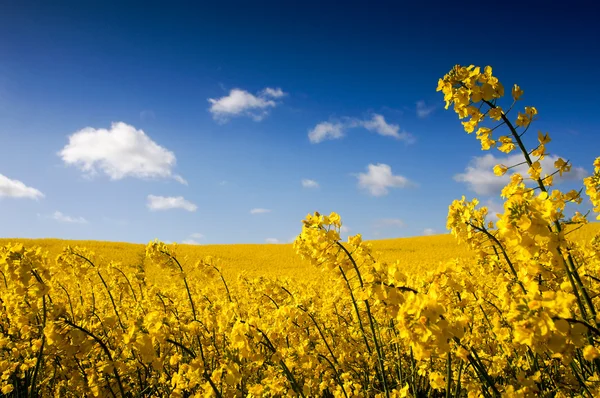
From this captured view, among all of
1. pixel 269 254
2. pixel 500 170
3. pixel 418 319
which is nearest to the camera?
pixel 418 319

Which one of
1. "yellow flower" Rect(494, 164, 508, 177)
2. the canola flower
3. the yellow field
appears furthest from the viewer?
the yellow field

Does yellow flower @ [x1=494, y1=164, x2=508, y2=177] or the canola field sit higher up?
yellow flower @ [x1=494, y1=164, x2=508, y2=177]

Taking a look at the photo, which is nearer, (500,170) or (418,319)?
(418,319)

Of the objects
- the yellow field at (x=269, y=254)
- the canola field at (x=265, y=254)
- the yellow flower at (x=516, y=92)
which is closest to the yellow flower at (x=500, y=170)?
the yellow flower at (x=516, y=92)

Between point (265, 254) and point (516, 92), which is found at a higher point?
point (516, 92)

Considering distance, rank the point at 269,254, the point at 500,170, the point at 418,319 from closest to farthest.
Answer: the point at 418,319
the point at 500,170
the point at 269,254

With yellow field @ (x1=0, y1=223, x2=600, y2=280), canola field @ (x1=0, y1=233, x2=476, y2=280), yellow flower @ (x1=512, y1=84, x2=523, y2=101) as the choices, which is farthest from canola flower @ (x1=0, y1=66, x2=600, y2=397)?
yellow field @ (x1=0, y1=223, x2=600, y2=280)

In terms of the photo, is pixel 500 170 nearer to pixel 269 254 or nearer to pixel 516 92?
pixel 516 92

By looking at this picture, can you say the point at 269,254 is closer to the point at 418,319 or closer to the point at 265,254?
the point at 265,254

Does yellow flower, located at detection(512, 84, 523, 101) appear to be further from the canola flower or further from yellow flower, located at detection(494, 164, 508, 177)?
yellow flower, located at detection(494, 164, 508, 177)

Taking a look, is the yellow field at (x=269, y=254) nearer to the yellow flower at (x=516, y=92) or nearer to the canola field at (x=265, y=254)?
the canola field at (x=265, y=254)

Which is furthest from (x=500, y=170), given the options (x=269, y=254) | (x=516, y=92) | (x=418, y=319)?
(x=269, y=254)

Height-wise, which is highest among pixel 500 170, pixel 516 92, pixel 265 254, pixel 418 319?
pixel 516 92

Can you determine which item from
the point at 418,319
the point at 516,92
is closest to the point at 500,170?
the point at 516,92
